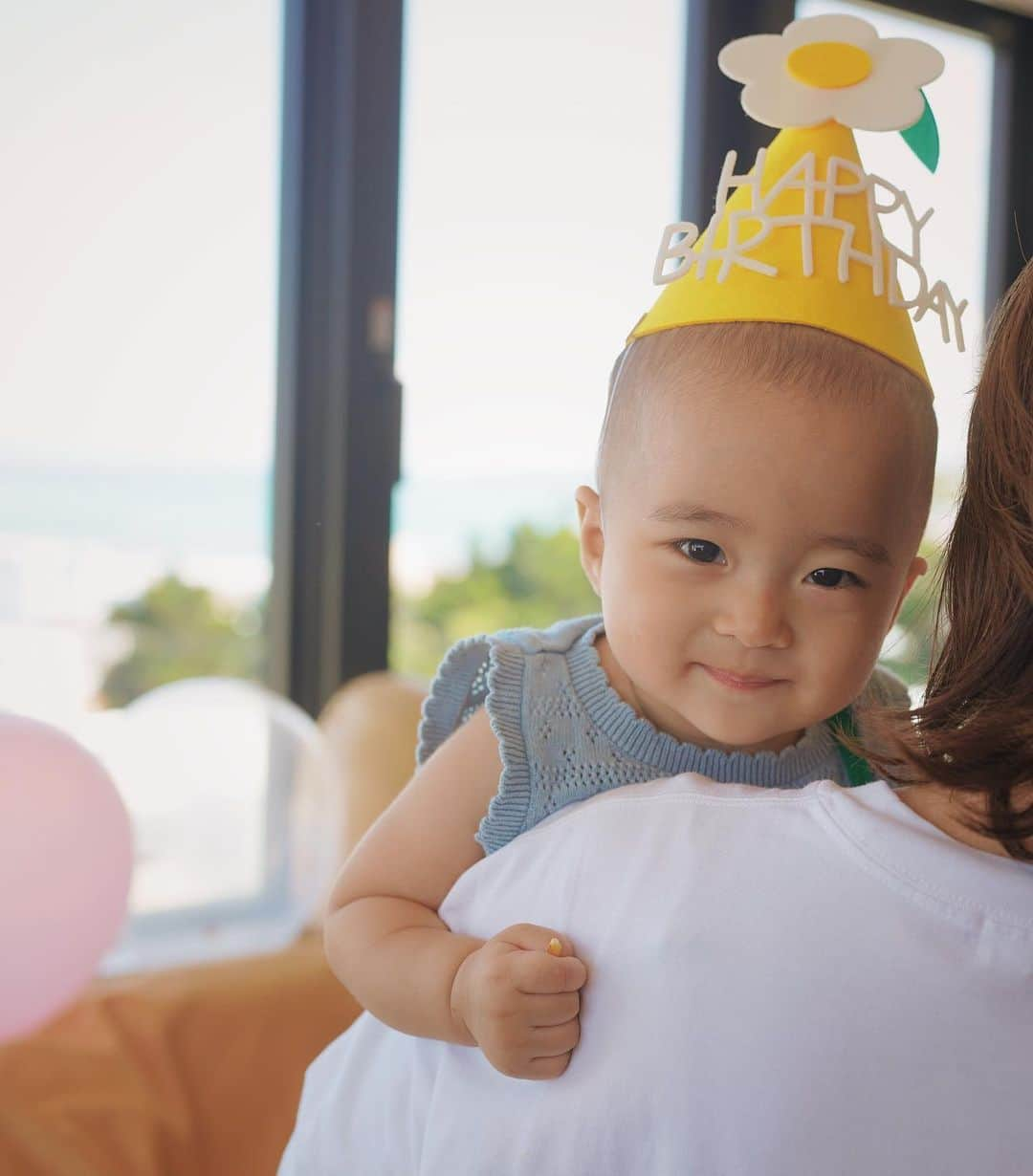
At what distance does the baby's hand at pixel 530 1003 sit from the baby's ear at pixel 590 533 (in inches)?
14.5

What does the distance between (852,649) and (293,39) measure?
109 inches

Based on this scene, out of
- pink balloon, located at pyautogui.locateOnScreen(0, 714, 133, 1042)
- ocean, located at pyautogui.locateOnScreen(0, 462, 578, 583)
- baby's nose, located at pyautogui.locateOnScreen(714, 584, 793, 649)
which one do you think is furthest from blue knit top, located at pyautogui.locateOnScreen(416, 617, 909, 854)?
ocean, located at pyautogui.locateOnScreen(0, 462, 578, 583)

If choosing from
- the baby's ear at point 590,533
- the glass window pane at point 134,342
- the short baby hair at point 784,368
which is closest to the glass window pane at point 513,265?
the glass window pane at point 134,342

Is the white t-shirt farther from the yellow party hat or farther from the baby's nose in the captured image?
the yellow party hat

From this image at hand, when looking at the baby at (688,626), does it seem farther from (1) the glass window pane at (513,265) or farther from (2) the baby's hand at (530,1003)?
(1) the glass window pane at (513,265)

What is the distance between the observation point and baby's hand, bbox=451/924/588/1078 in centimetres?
69

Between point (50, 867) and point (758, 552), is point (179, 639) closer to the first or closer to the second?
point (50, 867)

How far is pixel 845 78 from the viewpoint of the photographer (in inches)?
37.5

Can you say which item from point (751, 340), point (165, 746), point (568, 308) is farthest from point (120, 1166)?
point (568, 308)

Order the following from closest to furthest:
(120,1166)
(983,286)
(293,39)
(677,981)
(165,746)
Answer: (677,981)
(120,1166)
(165,746)
(293,39)
(983,286)

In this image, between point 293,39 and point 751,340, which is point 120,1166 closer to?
point 751,340

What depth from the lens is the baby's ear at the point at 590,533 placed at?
3.41 feet

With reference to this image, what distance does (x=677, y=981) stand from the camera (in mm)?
645

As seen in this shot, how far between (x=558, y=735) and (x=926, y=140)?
57cm
